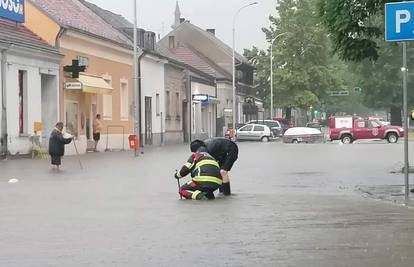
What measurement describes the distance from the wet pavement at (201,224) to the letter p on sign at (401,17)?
308 centimetres

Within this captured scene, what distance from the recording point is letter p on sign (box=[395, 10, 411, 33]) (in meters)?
12.9

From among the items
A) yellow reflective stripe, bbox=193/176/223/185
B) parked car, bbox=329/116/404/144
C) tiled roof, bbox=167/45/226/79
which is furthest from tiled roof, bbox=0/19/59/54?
tiled roof, bbox=167/45/226/79

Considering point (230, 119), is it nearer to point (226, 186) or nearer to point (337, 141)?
point (337, 141)

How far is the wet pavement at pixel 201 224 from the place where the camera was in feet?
26.5

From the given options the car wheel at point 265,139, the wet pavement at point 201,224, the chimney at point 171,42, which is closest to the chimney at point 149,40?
the car wheel at point 265,139

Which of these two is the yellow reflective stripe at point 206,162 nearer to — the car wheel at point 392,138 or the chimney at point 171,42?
the car wheel at point 392,138

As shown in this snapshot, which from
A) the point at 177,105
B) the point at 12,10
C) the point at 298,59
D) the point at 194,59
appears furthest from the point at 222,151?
the point at 298,59

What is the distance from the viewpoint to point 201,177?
1416cm

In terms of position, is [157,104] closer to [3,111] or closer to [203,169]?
[3,111]

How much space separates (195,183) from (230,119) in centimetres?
6228

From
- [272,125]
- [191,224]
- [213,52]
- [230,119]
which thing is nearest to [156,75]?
[272,125]

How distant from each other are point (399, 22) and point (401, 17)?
0.29ft

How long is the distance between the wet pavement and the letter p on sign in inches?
121

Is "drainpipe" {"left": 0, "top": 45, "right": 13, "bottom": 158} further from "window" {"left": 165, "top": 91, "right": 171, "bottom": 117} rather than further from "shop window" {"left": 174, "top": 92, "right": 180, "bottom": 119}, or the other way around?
"shop window" {"left": 174, "top": 92, "right": 180, "bottom": 119}
